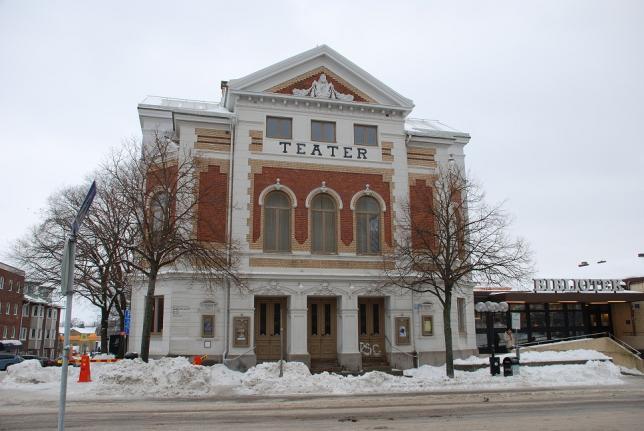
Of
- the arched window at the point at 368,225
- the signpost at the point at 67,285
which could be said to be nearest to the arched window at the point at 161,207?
the arched window at the point at 368,225

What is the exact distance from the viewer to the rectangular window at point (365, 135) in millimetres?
28188

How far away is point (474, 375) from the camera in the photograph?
2348cm

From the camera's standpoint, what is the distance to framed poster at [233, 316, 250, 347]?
24.5m

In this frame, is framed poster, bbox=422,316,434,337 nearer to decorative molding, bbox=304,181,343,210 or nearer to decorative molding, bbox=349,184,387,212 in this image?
decorative molding, bbox=349,184,387,212

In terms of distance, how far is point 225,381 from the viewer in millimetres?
21188

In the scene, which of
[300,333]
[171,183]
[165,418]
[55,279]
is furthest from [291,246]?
[55,279]

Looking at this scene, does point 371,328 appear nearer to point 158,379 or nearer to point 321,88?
point 158,379

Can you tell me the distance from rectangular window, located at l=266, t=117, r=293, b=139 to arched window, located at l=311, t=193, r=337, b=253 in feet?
10.9

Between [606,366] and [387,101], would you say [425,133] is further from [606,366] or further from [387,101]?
[606,366]

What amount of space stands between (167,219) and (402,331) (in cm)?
1188

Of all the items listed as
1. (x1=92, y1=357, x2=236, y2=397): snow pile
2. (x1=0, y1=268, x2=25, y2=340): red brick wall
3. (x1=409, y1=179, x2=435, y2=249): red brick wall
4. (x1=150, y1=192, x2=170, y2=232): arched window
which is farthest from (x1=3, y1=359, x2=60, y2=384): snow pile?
(x1=0, y1=268, x2=25, y2=340): red brick wall

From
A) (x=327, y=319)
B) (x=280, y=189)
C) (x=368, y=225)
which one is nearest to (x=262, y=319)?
(x=327, y=319)

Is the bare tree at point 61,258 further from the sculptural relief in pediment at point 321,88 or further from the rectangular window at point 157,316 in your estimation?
the sculptural relief in pediment at point 321,88

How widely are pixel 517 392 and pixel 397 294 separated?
8.32 m
